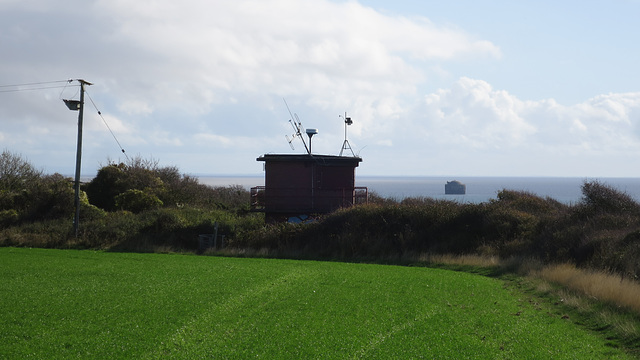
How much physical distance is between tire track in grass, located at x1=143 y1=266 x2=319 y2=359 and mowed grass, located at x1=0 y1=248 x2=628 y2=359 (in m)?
0.03

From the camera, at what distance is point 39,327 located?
10.9m

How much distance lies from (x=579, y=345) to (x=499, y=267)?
10273 millimetres

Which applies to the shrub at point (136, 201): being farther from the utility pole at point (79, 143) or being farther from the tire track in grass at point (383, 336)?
the tire track in grass at point (383, 336)

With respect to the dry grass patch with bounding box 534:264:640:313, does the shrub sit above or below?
above

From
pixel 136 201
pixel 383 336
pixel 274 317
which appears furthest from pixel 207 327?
pixel 136 201

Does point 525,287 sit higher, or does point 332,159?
point 332,159

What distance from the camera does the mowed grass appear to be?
9805 millimetres

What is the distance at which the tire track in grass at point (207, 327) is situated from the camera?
970 cm

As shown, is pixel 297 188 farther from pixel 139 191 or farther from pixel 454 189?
pixel 454 189

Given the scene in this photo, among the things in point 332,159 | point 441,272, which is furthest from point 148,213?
point 441,272

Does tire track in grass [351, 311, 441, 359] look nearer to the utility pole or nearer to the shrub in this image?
the utility pole

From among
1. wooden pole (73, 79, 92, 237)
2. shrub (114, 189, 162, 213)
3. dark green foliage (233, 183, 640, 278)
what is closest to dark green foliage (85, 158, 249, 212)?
shrub (114, 189, 162, 213)

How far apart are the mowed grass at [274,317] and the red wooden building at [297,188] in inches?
528

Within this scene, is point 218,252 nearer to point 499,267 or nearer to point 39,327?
point 499,267
